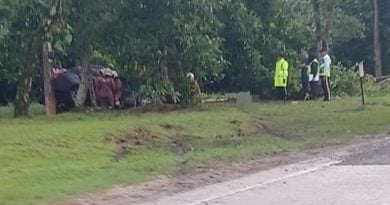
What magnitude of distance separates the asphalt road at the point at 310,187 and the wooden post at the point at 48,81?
10331mm

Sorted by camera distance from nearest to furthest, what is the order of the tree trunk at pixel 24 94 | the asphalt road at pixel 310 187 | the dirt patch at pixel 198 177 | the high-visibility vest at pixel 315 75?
the asphalt road at pixel 310 187
the dirt patch at pixel 198 177
the tree trunk at pixel 24 94
the high-visibility vest at pixel 315 75

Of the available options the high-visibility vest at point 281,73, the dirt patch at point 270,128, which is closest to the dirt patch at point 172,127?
the dirt patch at point 270,128

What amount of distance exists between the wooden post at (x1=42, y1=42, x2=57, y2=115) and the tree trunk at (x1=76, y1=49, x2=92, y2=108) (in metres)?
0.70

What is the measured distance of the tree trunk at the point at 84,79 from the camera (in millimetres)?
28552

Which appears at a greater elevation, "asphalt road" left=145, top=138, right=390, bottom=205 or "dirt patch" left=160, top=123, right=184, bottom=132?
"dirt patch" left=160, top=123, right=184, bottom=132

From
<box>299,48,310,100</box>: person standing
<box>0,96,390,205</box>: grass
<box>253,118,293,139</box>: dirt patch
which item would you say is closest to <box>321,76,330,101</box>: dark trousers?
<box>299,48,310,100</box>: person standing

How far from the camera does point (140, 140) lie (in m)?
21.6

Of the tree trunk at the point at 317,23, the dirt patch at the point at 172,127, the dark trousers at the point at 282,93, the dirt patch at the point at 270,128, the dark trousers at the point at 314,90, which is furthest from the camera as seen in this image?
the tree trunk at the point at 317,23

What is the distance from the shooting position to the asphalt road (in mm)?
14000

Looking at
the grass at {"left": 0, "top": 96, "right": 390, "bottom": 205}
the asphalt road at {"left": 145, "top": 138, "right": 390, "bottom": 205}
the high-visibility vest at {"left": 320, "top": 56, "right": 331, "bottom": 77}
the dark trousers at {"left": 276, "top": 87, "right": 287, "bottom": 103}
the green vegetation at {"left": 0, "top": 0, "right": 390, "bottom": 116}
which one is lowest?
the asphalt road at {"left": 145, "top": 138, "right": 390, "bottom": 205}

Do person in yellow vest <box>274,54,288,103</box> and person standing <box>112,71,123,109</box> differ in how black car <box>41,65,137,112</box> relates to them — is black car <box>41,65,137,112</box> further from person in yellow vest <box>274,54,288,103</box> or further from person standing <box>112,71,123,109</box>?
person in yellow vest <box>274,54,288,103</box>

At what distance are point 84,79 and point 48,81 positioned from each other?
3.54 feet

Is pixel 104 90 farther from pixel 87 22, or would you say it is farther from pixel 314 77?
pixel 314 77

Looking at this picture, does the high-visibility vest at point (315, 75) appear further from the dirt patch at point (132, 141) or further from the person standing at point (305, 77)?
the dirt patch at point (132, 141)
